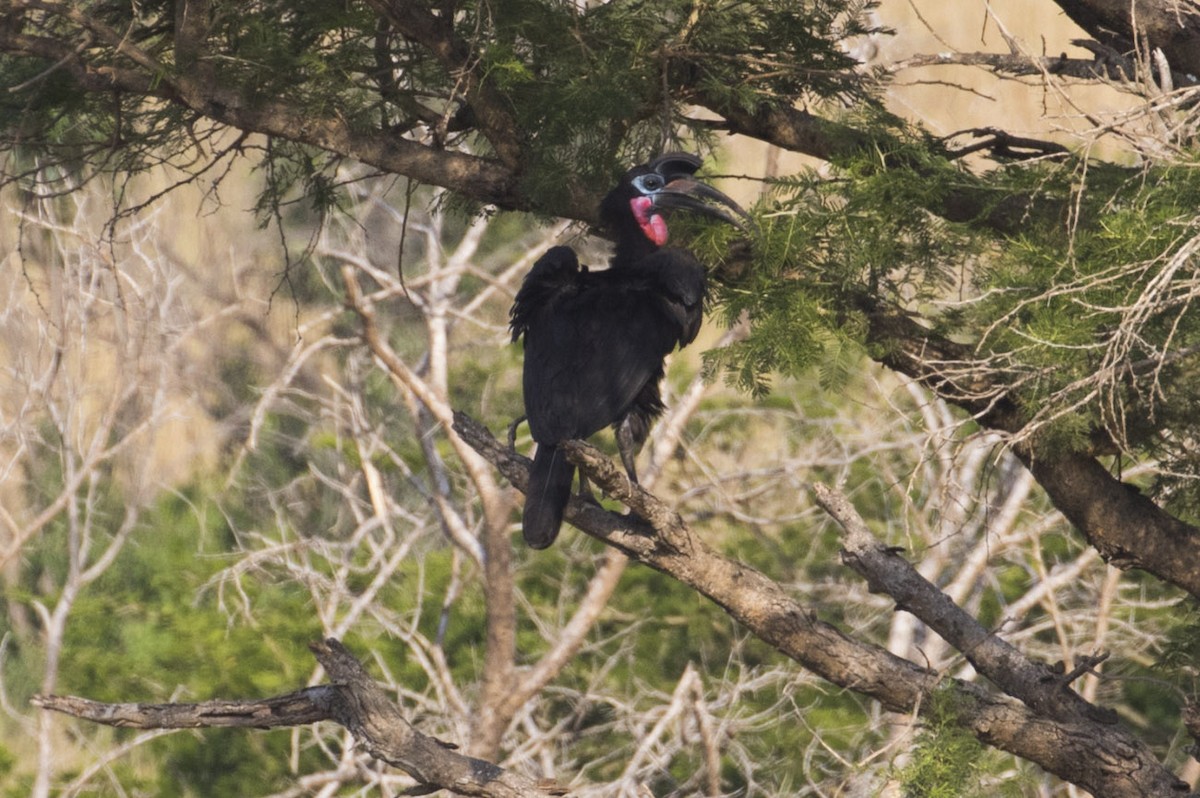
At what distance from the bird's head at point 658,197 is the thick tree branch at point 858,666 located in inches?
39.0

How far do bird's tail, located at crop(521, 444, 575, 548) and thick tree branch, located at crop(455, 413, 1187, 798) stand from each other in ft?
0.33

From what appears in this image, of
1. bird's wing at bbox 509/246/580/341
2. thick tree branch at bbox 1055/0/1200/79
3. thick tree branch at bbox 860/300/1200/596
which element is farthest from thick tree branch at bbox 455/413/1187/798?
thick tree branch at bbox 1055/0/1200/79

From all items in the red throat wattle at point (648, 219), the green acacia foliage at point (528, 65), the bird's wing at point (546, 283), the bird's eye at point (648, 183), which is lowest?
the bird's wing at point (546, 283)

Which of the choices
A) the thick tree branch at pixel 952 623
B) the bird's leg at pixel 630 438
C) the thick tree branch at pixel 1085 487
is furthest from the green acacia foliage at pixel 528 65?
the thick tree branch at pixel 952 623

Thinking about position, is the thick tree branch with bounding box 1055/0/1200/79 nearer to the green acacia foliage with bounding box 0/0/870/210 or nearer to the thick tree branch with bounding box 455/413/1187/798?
the green acacia foliage with bounding box 0/0/870/210

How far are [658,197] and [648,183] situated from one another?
6 centimetres

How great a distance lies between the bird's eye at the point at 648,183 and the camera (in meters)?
4.77

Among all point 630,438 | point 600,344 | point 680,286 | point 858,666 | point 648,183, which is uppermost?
point 648,183

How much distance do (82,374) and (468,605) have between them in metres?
3.27

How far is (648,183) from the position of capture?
15.7ft

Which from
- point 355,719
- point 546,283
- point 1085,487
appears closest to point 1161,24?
point 1085,487

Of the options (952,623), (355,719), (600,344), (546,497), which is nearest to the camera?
(355,719)

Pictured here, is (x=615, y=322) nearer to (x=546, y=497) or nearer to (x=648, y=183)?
(x=648, y=183)

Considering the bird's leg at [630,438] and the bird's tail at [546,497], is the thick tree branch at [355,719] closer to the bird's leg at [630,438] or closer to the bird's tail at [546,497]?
the bird's tail at [546,497]
